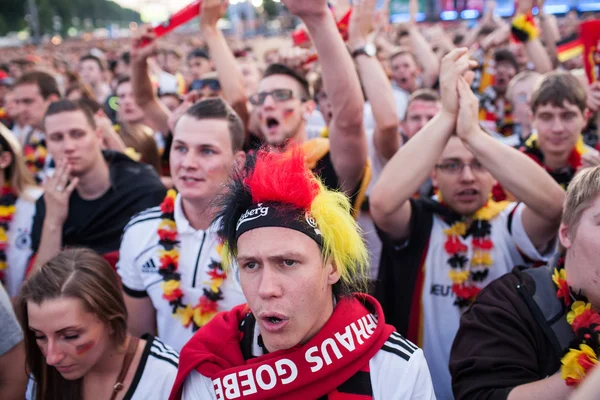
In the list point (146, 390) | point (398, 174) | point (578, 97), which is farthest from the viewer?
point (578, 97)

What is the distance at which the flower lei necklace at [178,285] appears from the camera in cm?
272

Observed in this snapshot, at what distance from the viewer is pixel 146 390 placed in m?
2.27

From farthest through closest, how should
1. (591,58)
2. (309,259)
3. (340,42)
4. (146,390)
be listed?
(591,58), (340,42), (146,390), (309,259)

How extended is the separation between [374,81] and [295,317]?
1973mm

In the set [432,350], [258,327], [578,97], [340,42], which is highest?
[340,42]

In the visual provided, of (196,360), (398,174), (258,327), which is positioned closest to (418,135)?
(398,174)

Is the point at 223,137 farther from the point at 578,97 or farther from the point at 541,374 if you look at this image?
the point at 578,97

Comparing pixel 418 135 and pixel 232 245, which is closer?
pixel 232 245

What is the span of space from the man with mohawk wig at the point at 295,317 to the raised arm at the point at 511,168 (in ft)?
2.85

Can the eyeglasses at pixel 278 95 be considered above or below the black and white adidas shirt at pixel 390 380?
above

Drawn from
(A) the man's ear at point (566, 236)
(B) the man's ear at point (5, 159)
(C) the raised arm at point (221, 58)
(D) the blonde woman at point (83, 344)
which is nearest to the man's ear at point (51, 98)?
(B) the man's ear at point (5, 159)

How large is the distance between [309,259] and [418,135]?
3.63 ft

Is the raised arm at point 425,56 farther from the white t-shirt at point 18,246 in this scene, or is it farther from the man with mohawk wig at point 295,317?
the man with mohawk wig at point 295,317

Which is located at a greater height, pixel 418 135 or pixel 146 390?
pixel 418 135
